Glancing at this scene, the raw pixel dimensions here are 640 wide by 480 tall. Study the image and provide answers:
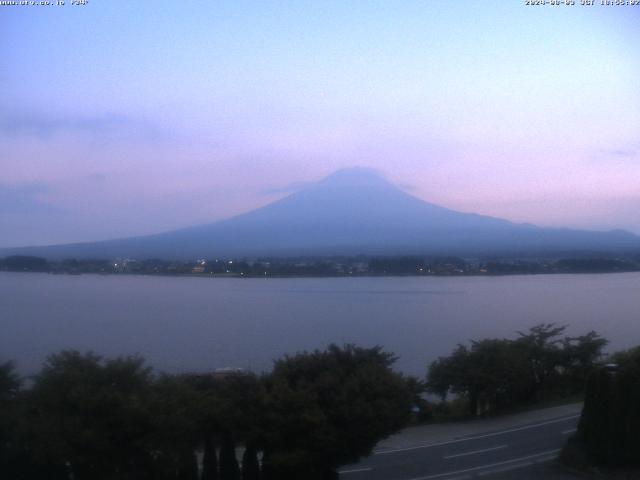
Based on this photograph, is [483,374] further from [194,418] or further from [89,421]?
[89,421]

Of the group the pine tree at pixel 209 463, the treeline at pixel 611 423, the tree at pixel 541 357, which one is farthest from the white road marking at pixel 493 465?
the tree at pixel 541 357

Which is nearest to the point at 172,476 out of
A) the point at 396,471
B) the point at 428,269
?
the point at 396,471

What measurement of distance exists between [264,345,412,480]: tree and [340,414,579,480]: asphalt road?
156 centimetres

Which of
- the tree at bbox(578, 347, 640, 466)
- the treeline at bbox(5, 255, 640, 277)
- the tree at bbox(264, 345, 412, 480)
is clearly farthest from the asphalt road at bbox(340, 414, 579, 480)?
the treeline at bbox(5, 255, 640, 277)

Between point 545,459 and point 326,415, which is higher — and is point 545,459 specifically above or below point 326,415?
below

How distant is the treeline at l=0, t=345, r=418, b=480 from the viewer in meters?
7.24

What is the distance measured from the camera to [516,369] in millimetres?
15375

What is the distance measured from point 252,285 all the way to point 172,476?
24471 mm

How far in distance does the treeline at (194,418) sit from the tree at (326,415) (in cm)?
1

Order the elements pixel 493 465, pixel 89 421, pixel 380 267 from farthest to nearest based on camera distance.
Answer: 1. pixel 380 267
2. pixel 493 465
3. pixel 89 421

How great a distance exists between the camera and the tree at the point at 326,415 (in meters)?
8.12

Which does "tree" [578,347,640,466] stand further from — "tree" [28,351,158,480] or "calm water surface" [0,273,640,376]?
"calm water surface" [0,273,640,376]

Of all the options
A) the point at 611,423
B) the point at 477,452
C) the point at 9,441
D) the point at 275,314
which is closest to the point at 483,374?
the point at 477,452

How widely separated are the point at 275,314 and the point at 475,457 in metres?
13.0
